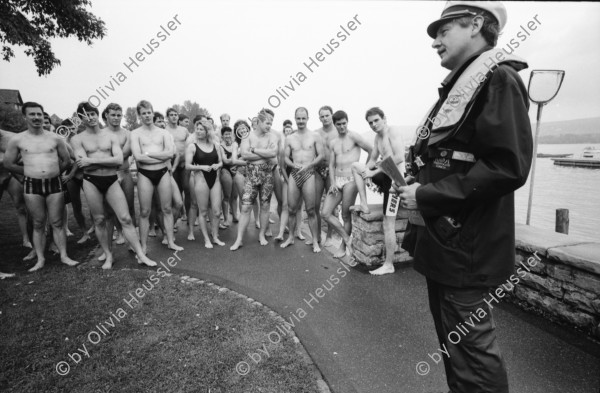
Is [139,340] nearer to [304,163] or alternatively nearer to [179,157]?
[304,163]

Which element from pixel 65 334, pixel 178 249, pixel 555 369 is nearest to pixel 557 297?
pixel 555 369

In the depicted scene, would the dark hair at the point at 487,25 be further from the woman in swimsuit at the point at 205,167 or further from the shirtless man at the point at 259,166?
the woman in swimsuit at the point at 205,167

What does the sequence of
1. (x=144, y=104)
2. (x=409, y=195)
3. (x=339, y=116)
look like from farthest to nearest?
(x=339, y=116) → (x=144, y=104) → (x=409, y=195)

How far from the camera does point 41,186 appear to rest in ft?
15.3

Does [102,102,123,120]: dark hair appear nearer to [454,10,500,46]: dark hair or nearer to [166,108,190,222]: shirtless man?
[166,108,190,222]: shirtless man

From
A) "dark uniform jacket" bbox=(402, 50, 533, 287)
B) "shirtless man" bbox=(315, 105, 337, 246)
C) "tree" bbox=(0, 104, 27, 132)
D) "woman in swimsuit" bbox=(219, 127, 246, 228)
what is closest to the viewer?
"dark uniform jacket" bbox=(402, 50, 533, 287)

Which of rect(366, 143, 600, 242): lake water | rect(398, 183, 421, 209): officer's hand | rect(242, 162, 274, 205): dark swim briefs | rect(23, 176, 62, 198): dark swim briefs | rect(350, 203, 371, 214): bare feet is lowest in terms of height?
rect(366, 143, 600, 242): lake water

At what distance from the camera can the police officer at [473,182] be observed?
1.30m

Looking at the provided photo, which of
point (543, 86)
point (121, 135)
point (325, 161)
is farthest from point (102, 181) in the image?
point (543, 86)

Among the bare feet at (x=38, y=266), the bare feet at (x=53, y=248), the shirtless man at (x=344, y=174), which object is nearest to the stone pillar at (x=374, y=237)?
the shirtless man at (x=344, y=174)

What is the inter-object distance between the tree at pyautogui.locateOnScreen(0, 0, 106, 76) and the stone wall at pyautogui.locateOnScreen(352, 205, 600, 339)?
11800 mm

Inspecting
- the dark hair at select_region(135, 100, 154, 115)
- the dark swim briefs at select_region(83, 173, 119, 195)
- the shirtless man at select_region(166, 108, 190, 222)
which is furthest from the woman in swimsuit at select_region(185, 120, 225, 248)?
the dark swim briefs at select_region(83, 173, 119, 195)

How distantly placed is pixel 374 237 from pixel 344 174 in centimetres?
123

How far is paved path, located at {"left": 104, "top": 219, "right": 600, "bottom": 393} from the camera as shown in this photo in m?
2.40
